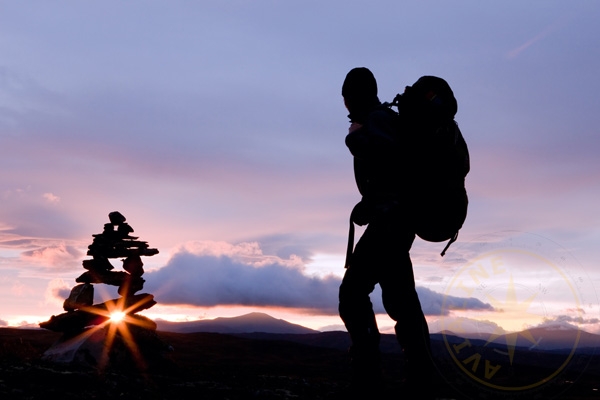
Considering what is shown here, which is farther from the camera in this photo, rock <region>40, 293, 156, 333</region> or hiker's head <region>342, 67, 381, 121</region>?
rock <region>40, 293, 156, 333</region>

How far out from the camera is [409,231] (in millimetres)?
4902

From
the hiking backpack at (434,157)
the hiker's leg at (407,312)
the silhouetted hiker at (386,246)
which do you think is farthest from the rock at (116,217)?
the hiking backpack at (434,157)

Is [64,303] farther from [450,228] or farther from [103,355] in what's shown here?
[450,228]

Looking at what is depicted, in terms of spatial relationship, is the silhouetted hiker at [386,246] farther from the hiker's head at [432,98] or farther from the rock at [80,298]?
the rock at [80,298]

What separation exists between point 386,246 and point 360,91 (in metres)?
1.57

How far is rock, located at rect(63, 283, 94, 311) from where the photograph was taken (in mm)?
17109

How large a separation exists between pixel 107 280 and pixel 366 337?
15344 millimetres

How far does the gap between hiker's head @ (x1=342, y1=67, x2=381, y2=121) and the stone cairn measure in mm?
13812

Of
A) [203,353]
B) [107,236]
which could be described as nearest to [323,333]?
[203,353]

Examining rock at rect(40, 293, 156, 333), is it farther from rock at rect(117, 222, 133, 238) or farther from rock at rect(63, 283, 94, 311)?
rock at rect(117, 222, 133, 238)

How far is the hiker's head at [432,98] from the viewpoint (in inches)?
186

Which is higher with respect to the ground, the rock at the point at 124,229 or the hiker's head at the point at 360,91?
the rock at the point at 124,229

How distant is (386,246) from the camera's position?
15.7ft

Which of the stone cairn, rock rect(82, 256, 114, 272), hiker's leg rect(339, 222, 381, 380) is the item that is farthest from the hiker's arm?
rock rect(82, 256, 114, 272)
